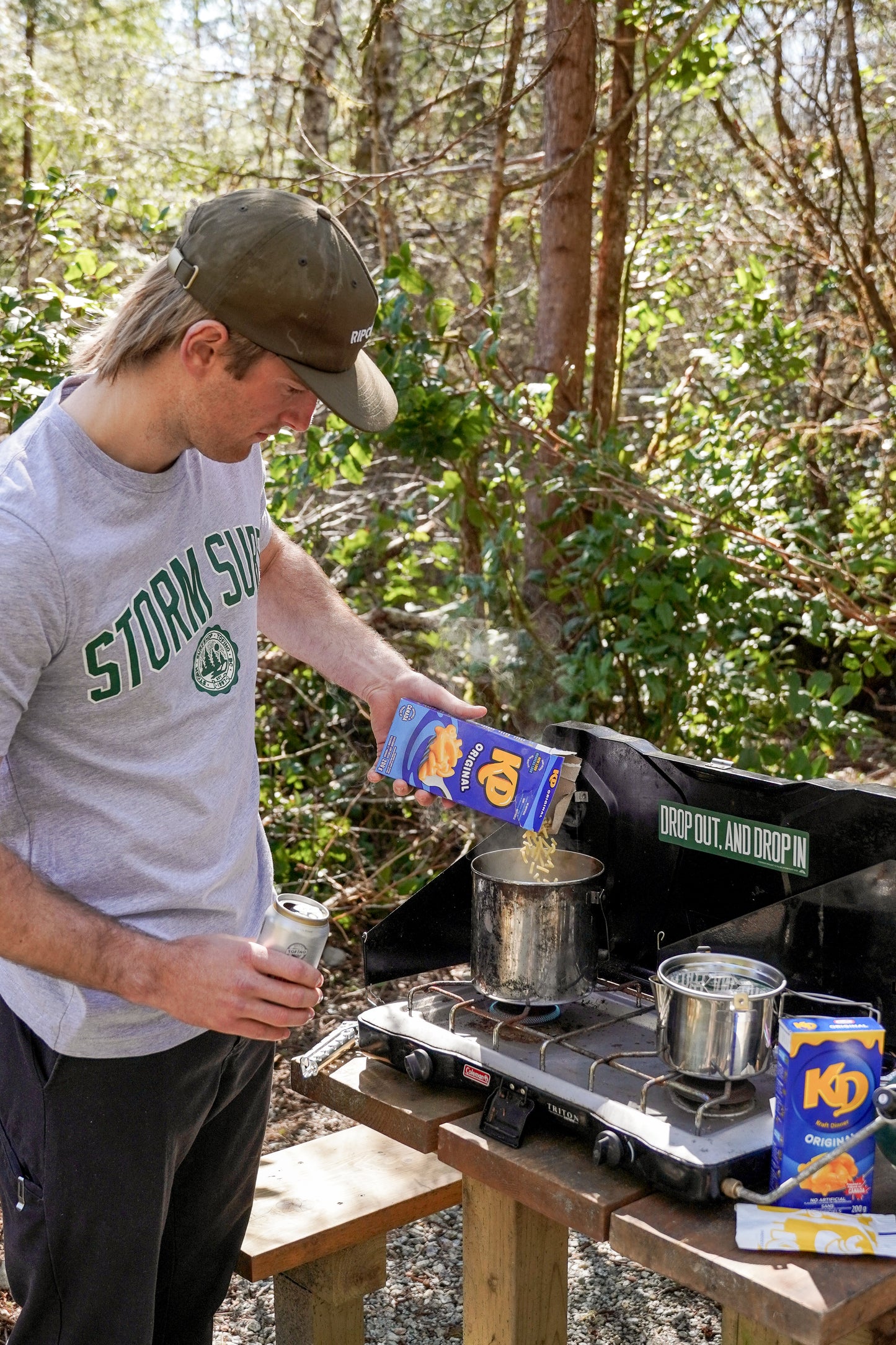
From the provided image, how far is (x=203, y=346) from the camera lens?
1.68m

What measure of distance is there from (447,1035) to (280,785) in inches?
125

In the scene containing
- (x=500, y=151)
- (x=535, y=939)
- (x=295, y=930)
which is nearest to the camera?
(x=295, y=930)

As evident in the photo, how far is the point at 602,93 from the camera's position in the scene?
502cm

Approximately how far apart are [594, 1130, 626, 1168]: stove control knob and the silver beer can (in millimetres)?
435

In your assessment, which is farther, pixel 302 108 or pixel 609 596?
pixel 302 108

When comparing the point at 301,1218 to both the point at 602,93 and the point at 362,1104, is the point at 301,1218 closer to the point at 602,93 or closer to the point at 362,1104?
the point at 362,1104

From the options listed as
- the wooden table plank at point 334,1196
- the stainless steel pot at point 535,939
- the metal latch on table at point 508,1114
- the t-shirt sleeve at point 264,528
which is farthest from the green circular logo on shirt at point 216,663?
the wooden table plank at point 334,1196

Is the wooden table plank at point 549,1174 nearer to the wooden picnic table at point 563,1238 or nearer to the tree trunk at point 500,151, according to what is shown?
the wooden picnic table at point 563,1238

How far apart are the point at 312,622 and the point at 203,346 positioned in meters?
0.75

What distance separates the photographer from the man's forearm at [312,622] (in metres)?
2.30

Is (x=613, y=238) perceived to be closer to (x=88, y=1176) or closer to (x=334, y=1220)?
(x=334, y=1220)

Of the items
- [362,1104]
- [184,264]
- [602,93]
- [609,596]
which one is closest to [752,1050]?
[362,1104]

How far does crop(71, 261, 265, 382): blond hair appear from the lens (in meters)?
1.69

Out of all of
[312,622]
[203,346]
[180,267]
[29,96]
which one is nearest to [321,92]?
[29,96]
